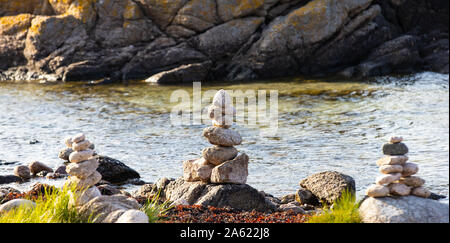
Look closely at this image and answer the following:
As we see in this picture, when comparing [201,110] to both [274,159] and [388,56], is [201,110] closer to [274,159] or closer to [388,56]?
[274,159]

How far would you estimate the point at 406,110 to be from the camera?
24.7 meters

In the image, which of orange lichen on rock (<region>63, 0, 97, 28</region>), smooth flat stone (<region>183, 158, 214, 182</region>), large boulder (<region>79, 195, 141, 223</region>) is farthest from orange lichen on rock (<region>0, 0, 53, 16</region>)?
large boulder (<region>79, 195, 141, 223</region>)

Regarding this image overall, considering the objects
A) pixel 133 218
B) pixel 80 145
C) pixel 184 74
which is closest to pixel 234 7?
pixel 184 74

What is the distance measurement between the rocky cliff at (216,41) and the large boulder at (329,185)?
82.7 ft

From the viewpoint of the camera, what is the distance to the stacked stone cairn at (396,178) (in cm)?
815

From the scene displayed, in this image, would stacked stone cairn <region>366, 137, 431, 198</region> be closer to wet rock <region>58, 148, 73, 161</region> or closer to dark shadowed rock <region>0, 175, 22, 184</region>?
dark shadowed rock <region>0, 175, 22, 184</region>

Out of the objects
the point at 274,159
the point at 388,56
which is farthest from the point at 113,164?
the point at 388,56

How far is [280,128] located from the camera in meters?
22.0

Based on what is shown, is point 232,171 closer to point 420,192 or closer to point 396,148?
point 396,148

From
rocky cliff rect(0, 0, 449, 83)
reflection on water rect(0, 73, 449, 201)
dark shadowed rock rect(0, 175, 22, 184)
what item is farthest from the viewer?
rocky cliff rect(0, 0, 449, 83)

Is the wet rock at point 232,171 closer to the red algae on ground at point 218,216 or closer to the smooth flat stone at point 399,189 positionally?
the red algae on ground at point 218,216

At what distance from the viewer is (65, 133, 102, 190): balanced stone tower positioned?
942 cm

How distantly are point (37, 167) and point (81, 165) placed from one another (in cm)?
756

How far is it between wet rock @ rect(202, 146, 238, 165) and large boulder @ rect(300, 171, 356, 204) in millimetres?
2217
